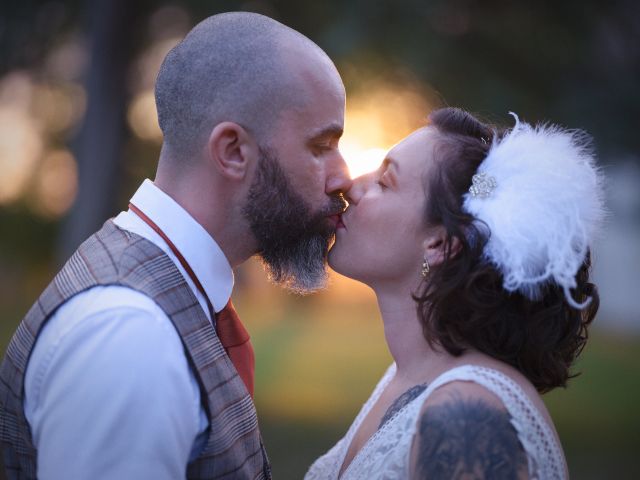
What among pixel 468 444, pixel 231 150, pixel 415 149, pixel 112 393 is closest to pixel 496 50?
pixel 415 149

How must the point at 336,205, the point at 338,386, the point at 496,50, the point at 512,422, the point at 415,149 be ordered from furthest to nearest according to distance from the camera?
the point at 338,386
the point at 496,50
the point at 336,205
the point at 415,149
the point at 512,422

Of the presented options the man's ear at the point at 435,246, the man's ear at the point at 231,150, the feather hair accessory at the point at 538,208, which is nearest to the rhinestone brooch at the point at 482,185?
the feather hair accessory at the point at 538,208

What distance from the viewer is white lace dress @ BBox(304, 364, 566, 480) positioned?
2381 mm

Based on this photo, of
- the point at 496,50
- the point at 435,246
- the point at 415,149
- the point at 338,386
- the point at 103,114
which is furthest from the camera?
the point at 338,386

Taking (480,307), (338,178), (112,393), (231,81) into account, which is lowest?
(112,393)

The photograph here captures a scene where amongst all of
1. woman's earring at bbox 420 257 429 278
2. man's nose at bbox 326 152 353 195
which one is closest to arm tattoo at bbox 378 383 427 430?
woman's earring at bbox 420 257 429 278

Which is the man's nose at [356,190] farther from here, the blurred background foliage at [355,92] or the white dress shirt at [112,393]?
the white dress shirt at [112,393]

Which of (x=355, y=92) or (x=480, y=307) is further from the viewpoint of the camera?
(x=355, y=92)

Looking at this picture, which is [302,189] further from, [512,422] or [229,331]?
[512,422]

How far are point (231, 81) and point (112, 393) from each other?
4.27ft

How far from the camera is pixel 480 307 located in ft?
8.80

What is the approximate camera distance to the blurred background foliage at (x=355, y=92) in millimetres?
6613

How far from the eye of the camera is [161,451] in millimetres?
2189

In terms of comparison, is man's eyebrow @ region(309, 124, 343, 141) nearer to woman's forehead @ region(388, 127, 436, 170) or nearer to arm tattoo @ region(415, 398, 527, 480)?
woman's forehead @ region(388, 127, 436, 170)
